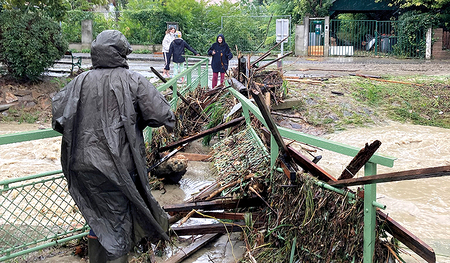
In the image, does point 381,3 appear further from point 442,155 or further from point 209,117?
point 209,117

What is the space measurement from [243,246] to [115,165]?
1612mm

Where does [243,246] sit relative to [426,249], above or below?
below

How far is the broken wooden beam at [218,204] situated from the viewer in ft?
13.3

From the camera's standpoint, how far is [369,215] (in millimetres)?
2805

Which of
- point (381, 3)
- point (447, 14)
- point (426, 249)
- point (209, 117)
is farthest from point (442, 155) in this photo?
point (381, 3)

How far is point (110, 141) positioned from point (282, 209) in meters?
1.47

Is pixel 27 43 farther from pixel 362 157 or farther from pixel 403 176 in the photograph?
pixel 403 176

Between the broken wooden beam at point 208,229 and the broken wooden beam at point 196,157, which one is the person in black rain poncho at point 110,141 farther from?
the broken wooden beam at point 196,157

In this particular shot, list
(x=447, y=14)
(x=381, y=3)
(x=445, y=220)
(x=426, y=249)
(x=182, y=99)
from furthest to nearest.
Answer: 1. (x=381, y=3)
2. (x=447, y=14)
3. (x=182, y=99)
4. (x=445, y=220)
5. (x=426, y=249)

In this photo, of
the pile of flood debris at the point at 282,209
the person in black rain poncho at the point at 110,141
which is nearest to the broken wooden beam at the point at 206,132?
the pile of flood debris at the point at 282,209

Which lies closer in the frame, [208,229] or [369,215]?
[369,215]

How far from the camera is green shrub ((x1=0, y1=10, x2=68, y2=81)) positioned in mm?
12430

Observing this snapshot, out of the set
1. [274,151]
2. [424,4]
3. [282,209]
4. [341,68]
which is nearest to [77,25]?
[341,68]

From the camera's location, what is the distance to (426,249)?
257cm
